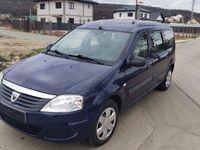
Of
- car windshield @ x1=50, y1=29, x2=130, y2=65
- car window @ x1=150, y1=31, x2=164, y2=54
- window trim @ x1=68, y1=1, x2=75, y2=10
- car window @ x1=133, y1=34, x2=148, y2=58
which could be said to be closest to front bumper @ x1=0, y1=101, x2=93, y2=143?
car windshield @ x1=50, y1=29, x2=130, y2=65

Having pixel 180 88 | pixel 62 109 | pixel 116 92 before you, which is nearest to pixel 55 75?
pixel 62 109

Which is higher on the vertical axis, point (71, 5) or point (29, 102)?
point (71, 5)

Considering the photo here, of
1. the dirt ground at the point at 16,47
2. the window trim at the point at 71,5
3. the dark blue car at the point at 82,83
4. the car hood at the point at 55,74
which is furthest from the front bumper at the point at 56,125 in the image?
the window trim at the point at 71,5

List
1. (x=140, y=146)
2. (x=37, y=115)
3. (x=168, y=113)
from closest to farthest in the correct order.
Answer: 1. (x=37, y=115)
2. (x=140, y=146)
3. (x=168, y=113)

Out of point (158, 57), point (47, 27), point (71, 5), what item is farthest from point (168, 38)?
point (71, 5)

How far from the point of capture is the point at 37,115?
3.07 meters

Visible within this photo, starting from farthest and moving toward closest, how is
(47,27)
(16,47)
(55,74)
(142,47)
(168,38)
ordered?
(47,27) < (16,47) < (168,38) < (142,47) < (55,74)

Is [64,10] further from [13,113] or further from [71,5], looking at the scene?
[13,113]

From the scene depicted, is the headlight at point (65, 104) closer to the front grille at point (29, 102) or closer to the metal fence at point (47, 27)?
the front grille at point (29, 102)

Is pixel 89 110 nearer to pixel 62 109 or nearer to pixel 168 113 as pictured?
pixel 62 109

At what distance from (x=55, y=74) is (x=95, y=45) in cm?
115

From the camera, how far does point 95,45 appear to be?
4445mm

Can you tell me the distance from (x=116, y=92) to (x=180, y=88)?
3789 millimetres

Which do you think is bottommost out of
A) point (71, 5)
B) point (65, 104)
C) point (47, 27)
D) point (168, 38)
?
point (65, 104)
